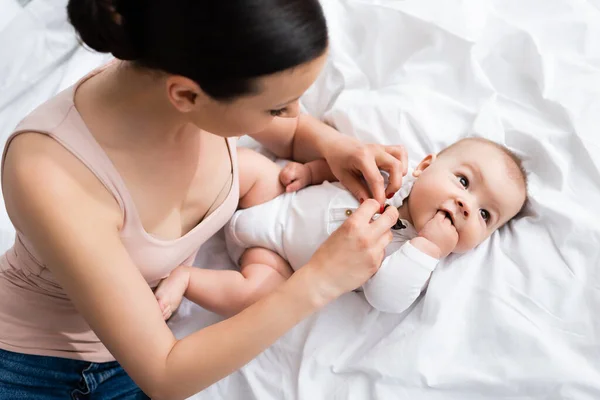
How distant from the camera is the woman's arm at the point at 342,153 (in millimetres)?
1013

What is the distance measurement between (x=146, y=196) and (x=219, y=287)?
30cm

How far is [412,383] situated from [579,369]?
27 centimetres

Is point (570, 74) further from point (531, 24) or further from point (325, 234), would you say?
point (325, 234)

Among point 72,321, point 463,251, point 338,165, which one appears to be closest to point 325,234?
point 338,165

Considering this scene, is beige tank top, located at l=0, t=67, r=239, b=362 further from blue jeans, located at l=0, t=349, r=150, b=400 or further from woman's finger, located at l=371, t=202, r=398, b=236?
woman's finger, located at l=371, t=202, r=398, b=236

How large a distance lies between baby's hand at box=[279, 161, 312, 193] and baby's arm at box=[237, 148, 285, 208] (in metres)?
0.02

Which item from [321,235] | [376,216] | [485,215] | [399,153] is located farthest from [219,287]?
[485,215]

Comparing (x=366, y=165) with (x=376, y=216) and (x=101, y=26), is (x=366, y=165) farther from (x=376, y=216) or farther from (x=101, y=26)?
(x=101, y=26)

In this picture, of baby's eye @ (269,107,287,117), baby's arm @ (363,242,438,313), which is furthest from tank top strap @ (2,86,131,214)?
baby's arm @ (363,242,438,313)

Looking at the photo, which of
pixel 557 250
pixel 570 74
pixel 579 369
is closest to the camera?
pixel 579 369

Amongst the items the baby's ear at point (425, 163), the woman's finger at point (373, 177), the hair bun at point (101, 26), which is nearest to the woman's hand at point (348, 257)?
the woman's finger at point (373, 177)

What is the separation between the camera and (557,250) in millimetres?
998

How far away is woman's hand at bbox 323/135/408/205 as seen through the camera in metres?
1.00

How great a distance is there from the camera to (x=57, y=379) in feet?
2.99
